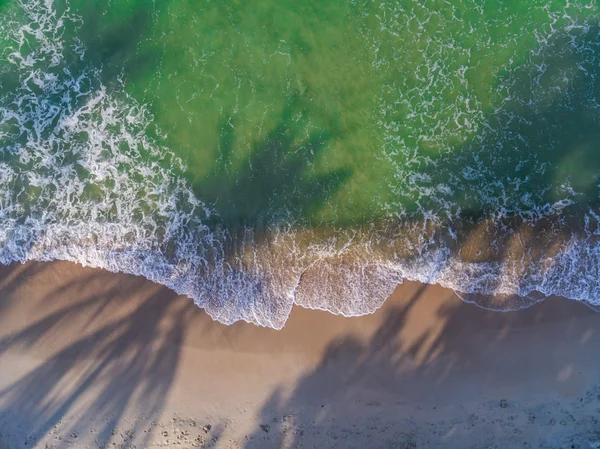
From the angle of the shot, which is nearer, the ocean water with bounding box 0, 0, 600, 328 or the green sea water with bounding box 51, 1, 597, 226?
the ocean water with bounding box 0, 0, 600, 328

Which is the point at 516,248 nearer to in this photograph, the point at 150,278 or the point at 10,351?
the point at 150,278

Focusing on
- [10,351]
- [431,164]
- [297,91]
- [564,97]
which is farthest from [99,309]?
[564,97]

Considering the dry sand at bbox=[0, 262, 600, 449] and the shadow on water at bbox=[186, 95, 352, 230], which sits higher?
the shadow on water at bbox=[186, 95, 352, 230]

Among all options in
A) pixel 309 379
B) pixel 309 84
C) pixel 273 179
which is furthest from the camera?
pixel 309 84

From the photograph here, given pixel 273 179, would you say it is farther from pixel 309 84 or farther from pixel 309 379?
pixel 309 379

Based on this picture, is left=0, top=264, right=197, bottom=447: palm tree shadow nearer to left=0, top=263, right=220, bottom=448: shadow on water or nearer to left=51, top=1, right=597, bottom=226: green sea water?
left=0, top=263, right=220, bottom=448: shadow on water

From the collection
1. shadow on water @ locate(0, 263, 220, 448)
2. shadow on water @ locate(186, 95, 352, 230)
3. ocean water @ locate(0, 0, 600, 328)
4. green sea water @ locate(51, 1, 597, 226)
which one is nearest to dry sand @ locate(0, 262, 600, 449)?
shadow on water @ locate(0, 263, 220, 448)

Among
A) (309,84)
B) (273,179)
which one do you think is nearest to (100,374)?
(273,179)

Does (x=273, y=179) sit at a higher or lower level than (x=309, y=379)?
higher
